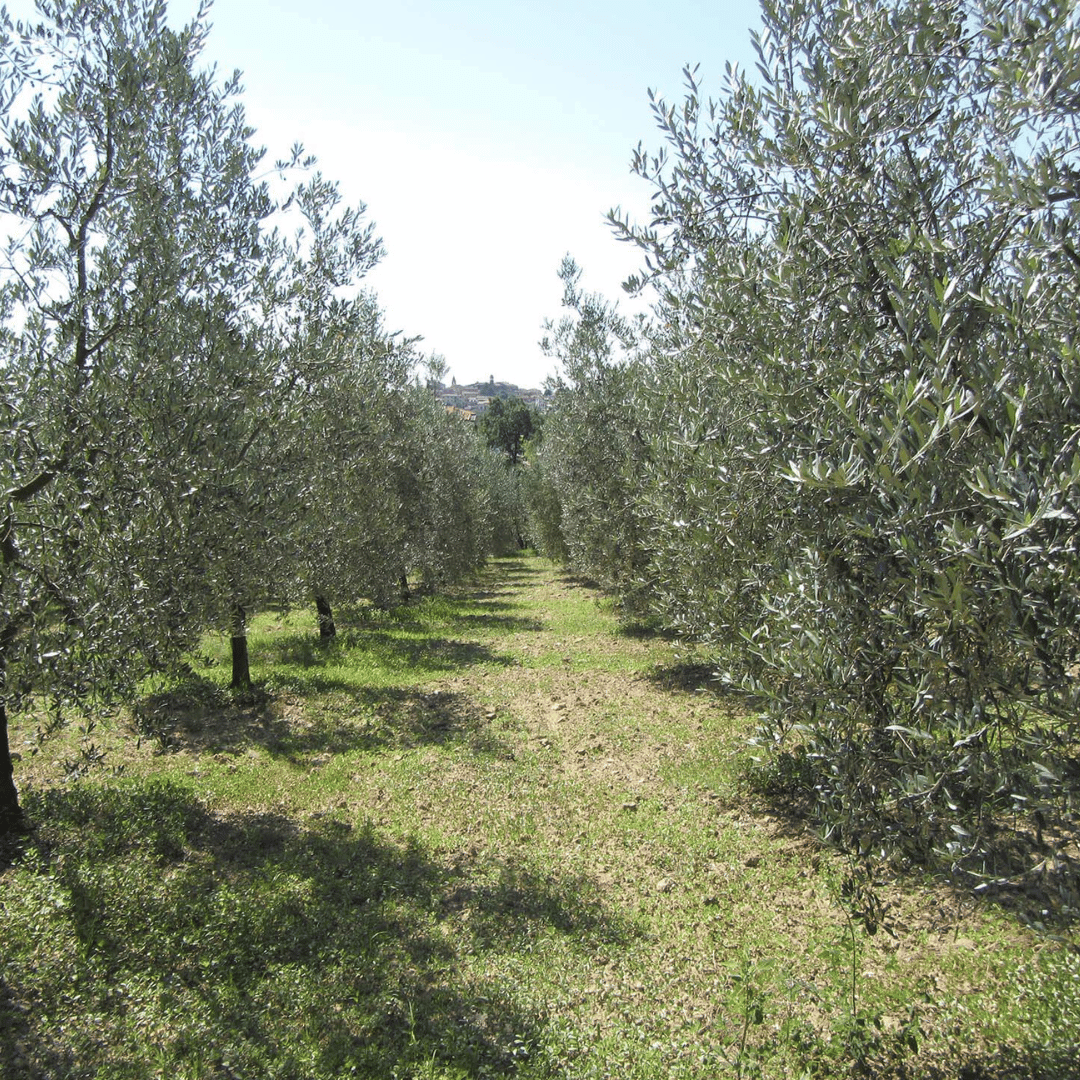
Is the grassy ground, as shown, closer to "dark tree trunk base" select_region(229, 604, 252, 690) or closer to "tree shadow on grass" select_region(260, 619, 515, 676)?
"dark tree trunk base" select_region(229, 604, 252, 690)

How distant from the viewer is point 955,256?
4.33 meters

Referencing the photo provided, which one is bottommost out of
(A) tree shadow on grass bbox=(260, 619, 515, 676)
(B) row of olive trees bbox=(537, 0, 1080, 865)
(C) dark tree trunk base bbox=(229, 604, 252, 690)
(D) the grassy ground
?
(D) the grassy ground

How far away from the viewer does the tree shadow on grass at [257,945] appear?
5355mm

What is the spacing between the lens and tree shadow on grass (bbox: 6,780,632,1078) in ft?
17.6

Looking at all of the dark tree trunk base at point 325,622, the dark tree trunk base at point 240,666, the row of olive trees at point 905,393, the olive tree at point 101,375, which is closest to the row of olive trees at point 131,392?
the olive tree at point 101,375

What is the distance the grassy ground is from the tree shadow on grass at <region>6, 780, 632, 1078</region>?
0.03 metres

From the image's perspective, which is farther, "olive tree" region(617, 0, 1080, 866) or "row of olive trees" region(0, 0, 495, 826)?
"row of olive trees" region(0, 0, 495, 826)

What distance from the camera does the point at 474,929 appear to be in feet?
23.2

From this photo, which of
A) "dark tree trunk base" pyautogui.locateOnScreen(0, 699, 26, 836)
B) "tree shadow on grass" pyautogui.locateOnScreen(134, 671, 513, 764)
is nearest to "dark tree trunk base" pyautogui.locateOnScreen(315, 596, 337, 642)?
"tree shadow on grass" pyautogui.locateOnScreen(134, 671, 513, 764)

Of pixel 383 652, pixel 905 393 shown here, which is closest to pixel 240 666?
pixel 383 652

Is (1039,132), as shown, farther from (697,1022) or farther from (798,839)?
(798,839)

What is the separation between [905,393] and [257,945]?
7139 millimetres

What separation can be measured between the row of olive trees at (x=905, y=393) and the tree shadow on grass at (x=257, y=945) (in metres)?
3.53

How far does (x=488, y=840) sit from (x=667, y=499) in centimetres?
641
